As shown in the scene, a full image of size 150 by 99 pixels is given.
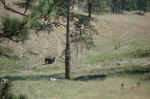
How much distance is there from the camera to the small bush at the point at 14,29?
6.33 m

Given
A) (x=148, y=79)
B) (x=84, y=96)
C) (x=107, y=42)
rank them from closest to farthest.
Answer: (x=84, y=96) → (x=148, y=79) → (x=107, y=42)

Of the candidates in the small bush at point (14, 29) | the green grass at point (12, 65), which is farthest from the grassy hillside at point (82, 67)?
the small bush at point (14, 29)

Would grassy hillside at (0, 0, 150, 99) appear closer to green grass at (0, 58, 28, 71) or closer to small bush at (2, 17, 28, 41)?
green grass at (0, 58, 28, 71)

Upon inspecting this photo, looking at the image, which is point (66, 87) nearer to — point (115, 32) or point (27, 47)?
point (27, 47)

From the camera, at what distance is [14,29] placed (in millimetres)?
6406

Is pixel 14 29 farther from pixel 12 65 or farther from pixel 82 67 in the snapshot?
pixel 12 65

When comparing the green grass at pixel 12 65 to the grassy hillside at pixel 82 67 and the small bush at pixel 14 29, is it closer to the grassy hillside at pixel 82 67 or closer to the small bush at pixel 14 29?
the grassy hillside at pixel 82 67

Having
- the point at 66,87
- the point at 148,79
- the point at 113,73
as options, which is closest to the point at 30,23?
the point at 66,87

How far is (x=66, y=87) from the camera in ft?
40.1

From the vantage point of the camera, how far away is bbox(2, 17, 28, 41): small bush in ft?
20.8

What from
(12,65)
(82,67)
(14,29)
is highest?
(14,29)

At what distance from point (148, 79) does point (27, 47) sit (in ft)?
63.4

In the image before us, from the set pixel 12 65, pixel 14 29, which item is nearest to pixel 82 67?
pixel 12 65

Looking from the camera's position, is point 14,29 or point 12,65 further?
point 12,65
